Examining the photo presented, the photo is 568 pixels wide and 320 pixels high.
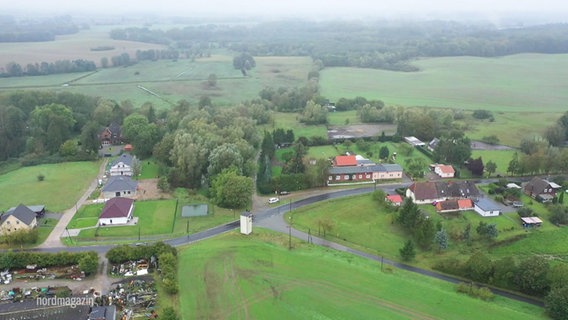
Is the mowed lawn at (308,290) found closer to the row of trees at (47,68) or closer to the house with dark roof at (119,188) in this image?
the house with dark roof at (119,188)

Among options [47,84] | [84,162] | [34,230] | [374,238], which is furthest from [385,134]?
[47,84]

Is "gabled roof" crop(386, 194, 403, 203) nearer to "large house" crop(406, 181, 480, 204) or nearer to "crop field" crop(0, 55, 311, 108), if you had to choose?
"large house" crop(406, 181, 480, 204)

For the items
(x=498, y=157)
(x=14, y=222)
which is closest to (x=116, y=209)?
(x=14, y=222)

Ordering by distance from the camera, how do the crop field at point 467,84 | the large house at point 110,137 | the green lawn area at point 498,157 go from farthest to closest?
the crop field at point 467,84, the large house at point 110,137, the green lawn area at point 498,157

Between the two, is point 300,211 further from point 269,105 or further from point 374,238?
point 269,105

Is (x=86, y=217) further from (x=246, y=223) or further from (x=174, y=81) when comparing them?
(x=174, y=81)

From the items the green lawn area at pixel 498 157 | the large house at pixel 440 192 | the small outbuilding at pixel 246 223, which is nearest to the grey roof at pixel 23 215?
the small outbuilding at pixel 246 223
